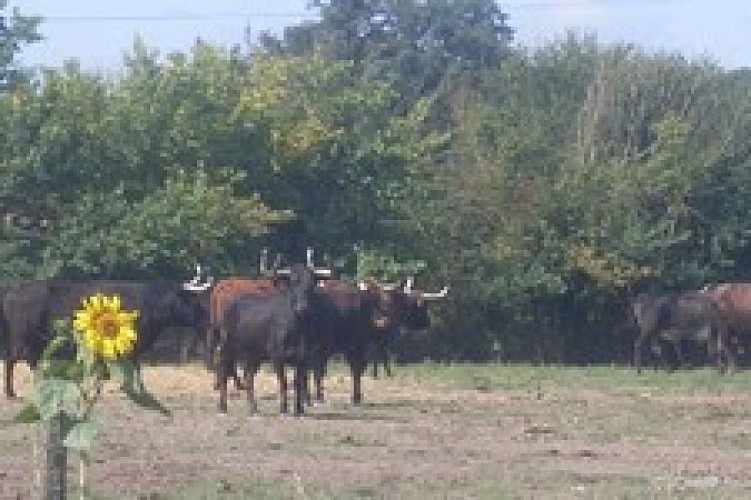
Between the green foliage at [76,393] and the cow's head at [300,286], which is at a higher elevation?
the cow's head at [300,286]

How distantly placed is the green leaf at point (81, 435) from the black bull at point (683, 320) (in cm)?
3244

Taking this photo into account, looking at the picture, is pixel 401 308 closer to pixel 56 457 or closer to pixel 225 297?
pixel 225 297

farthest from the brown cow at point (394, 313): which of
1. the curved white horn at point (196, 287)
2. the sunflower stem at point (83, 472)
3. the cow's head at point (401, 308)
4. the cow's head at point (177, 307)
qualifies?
the sunflower stem at point (83, 472)

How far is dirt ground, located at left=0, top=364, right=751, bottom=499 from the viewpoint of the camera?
15523mm

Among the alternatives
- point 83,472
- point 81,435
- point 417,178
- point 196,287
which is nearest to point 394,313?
point 196,287

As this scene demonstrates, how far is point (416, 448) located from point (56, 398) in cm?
1092

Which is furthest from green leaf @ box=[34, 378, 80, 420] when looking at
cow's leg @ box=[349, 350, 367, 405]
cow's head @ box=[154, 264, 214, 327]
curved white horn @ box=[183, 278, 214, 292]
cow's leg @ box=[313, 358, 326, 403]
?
curved white horn @ box=[183, 278, 214, 292]

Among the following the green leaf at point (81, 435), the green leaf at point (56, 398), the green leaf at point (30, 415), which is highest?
the green leaf at point (56, 398)

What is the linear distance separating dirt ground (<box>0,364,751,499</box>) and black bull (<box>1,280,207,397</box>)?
66 cm

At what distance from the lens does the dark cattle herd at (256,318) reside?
2414cm

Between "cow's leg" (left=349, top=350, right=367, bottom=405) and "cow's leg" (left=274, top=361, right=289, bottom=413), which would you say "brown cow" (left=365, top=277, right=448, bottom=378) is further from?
"cow's leg" (left=274, top=361, right=289, bottom=413)

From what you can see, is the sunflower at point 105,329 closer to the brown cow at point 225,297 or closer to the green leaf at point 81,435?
the green leaf at point 81,435

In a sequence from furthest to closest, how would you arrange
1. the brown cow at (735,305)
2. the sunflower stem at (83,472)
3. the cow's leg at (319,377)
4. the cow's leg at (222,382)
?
the brown cow at (735,305) < the cow's leg at (319,377) < the cow's leg at (222,382) < the sunflower stem at (83,472)

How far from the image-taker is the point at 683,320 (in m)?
40.9
